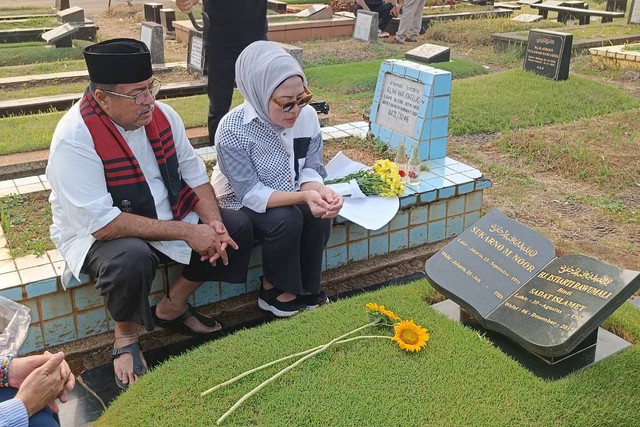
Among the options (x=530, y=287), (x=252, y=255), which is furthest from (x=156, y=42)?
(x=530, y=287)

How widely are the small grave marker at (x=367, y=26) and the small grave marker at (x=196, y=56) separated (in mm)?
4097

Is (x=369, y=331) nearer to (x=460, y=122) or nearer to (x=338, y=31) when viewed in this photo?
(x=460, y=122)

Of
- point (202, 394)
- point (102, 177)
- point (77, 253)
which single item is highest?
point (102, 177)

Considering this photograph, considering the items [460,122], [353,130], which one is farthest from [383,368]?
[460,122]

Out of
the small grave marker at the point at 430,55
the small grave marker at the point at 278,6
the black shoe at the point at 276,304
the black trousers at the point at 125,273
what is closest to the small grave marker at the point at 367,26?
the small grave marker at the point at 430,55

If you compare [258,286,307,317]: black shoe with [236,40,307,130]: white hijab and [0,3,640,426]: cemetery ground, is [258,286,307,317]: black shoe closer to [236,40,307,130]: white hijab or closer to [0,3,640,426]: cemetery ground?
[0,3,640,426]: cemetery ground

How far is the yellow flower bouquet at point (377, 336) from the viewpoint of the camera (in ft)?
8.84

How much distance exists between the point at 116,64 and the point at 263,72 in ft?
2.30

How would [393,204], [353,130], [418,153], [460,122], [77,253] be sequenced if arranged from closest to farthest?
[77,253], [393,204], [418,153], [353,130], [460,122]

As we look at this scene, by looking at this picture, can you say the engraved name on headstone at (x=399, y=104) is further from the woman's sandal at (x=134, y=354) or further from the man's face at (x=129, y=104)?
the woman's sandal at (x=134, y=354)

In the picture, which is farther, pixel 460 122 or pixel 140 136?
pixel 460 122

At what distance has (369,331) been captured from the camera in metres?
3.06

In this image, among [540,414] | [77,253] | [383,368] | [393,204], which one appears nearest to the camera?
[540,414]

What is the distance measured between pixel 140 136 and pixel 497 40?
369 inches
